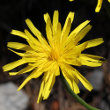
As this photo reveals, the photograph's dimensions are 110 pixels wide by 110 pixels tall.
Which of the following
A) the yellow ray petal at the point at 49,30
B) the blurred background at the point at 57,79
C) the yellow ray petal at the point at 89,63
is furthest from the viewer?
the blurred background at the point at 57,79

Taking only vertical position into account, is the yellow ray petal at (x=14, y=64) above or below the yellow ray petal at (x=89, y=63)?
above

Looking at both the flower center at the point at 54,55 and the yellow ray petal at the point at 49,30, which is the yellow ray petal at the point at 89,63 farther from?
the yellow ray petal at the point at 49,30

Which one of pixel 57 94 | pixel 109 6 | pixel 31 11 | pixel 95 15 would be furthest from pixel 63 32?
pixel 31 11

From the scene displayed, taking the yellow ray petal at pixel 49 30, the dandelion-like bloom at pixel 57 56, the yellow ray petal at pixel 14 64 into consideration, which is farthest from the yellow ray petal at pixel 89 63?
the yellow ray petal at pixel 14 64

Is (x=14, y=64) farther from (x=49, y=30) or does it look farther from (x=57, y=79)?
(x=57, y=79)

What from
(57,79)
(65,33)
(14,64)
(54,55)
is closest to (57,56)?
(54,55)

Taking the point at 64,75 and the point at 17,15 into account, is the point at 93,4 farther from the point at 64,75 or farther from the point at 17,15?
the point at 64,75
